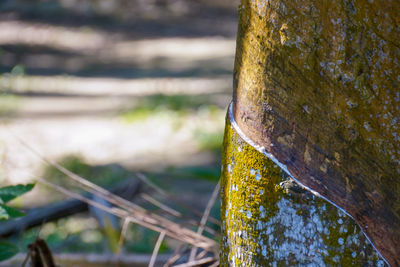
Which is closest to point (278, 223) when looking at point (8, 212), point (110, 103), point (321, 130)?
point (321, 130)

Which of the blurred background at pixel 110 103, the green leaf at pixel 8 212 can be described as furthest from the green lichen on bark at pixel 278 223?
the blurred background at pixel 110 103

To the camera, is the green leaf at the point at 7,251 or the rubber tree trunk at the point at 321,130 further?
the green leaf at the point at 7,251

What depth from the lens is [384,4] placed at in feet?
2.37

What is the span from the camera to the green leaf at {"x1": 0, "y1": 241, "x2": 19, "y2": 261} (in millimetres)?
1260

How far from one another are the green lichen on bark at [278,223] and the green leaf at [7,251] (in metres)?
0.67

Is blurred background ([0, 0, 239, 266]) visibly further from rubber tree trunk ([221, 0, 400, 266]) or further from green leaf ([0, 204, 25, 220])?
rubber tree trunk ([221, 0, 400, 266])

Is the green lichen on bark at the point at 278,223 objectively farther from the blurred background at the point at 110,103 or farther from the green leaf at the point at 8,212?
the blurred background at the point at 110,103

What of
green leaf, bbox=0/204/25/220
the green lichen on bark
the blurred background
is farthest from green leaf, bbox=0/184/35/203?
the green lichen on bark

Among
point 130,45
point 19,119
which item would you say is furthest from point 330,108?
point 130,45

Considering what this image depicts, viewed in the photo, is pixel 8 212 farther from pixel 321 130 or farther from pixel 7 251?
pixel 321 130

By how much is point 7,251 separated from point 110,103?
457 cm

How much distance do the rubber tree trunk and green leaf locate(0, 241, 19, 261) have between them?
731 millimetres

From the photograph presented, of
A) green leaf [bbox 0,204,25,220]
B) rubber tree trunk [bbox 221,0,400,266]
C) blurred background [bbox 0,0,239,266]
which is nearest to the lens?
rubber tree trunk [bbox 221,0,400,266]

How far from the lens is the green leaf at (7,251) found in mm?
1260
